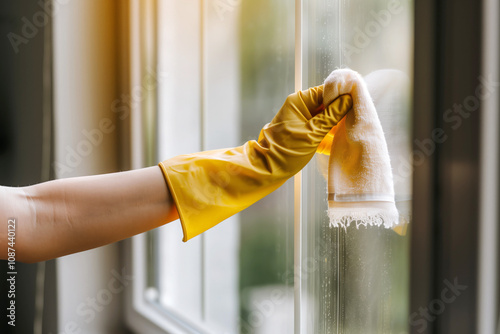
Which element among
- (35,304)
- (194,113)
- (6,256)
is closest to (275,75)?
(194,113)

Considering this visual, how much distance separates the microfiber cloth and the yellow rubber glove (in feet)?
0.05


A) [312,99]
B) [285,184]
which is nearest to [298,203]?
[285,184]

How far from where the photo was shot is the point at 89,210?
392 millimetres

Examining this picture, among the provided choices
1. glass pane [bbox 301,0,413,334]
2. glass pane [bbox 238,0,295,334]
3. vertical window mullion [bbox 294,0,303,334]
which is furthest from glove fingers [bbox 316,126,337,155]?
glass pane [bbox 238,0,295,334]

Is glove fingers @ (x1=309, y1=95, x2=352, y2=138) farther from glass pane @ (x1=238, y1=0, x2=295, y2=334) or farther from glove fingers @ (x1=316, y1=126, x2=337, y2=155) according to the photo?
glass pane @ (x1=238, y1=0, x2=295, y2=334)

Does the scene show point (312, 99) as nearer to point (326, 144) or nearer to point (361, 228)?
point (326, 144)

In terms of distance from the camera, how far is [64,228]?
1.28 feet

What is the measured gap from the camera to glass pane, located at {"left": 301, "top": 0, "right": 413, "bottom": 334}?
0.49m

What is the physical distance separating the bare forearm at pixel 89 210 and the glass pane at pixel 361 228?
230 mm

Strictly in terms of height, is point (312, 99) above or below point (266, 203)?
above

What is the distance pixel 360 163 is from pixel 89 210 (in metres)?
0.29

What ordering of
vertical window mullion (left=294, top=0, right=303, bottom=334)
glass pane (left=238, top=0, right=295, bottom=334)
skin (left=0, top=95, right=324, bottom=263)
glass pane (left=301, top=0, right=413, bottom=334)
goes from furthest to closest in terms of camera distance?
glass pane (left=238, top=0, right=295, bottom=334) → vertical window mullion (left=294, top=0, right=303, bottom=334) → glass pane (left=301, top=0, right=413, bottom=334) → skin (left=0, top=95, right=324, bottom=263)

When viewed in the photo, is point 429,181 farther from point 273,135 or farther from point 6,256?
point 6,256

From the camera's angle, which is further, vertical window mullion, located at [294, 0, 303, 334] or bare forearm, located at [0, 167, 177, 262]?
vertical window mullion, located at [294, 0, 303, 334]
